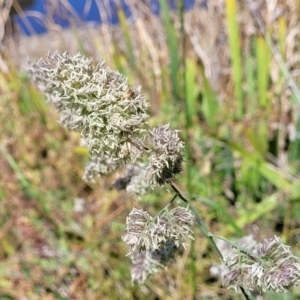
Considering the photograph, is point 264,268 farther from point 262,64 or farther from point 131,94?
point 262,64

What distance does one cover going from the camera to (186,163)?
167cm

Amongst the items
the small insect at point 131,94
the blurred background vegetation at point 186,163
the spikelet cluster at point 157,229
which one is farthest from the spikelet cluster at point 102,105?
the blurred background vegetation at point 186,163

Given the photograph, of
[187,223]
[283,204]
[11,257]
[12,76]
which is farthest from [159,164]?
[12,76]

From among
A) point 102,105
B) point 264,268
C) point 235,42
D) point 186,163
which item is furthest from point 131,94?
point 235,42

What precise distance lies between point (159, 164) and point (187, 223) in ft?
0.40

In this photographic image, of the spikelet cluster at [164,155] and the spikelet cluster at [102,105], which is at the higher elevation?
the spikelet cluster at [102,105]

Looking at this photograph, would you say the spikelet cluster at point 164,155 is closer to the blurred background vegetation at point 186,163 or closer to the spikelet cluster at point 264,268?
the spikelet cluster at point 264,268

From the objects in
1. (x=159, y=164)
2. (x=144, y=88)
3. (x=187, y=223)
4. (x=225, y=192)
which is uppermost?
(x=159, y=164)

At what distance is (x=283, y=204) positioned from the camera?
204 centimetres

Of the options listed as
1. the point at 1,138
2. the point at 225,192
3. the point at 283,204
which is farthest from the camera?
the point at 1,138

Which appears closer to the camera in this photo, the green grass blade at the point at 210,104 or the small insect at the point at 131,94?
the small insect at the point at 131,94

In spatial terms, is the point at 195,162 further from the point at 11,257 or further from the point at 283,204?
the point at 11,257

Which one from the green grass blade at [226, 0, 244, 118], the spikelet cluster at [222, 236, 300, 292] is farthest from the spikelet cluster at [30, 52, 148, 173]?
the green grass blade at [226, 0, 244, 118]

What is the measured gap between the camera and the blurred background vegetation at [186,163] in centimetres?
196
